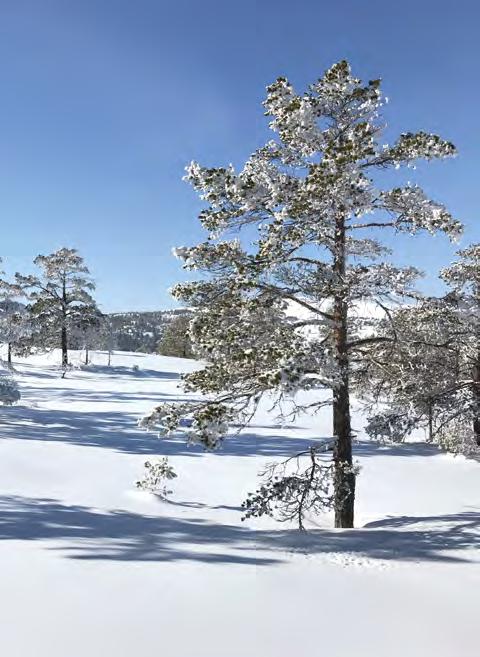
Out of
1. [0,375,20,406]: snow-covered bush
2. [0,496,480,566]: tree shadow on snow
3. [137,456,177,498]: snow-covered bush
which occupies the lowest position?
[0,496,480,566]: tree shadow on snow

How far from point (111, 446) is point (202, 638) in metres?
13.4

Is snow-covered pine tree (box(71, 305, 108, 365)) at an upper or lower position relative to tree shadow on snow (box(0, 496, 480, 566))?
upper

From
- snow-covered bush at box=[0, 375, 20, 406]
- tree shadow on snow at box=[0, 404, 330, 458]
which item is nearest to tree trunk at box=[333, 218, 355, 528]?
tree shadow on snow at box=[0, 404, 330, 458]

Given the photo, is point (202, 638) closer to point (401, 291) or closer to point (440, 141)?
point (401, 291)

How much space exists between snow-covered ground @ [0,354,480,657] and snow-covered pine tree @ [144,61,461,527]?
67.7 inches

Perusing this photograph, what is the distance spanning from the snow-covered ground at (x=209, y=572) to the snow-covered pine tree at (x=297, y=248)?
1719 millimetres

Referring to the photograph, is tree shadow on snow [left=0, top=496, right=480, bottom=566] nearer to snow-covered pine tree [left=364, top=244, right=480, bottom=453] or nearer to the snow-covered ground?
the snow-covered ground

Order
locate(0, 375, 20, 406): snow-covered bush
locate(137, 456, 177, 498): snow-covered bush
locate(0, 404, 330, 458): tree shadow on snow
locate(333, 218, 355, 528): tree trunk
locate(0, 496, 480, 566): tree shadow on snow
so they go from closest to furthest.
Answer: locate(0, 496, 480, 566): tree shadow on snow < locate(333, 218, 355, 528): tree trunk < locate(137, 456, 177, 498): snow-covered bush < locate(0, 404, 330, 458): tree shadow on snow < locate(0, 375, 20, 406): snow-covered bush

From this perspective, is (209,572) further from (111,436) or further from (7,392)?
(7,392)

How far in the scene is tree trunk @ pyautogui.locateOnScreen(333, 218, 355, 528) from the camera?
378 inches

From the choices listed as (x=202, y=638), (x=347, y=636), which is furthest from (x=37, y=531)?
(x=347, y=636)

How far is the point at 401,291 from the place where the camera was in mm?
9047

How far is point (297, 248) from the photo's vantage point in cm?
933

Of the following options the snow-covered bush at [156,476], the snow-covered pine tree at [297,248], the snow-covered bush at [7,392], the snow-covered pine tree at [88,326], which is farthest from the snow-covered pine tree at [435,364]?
the snow-covered pine tree at [88,326]
